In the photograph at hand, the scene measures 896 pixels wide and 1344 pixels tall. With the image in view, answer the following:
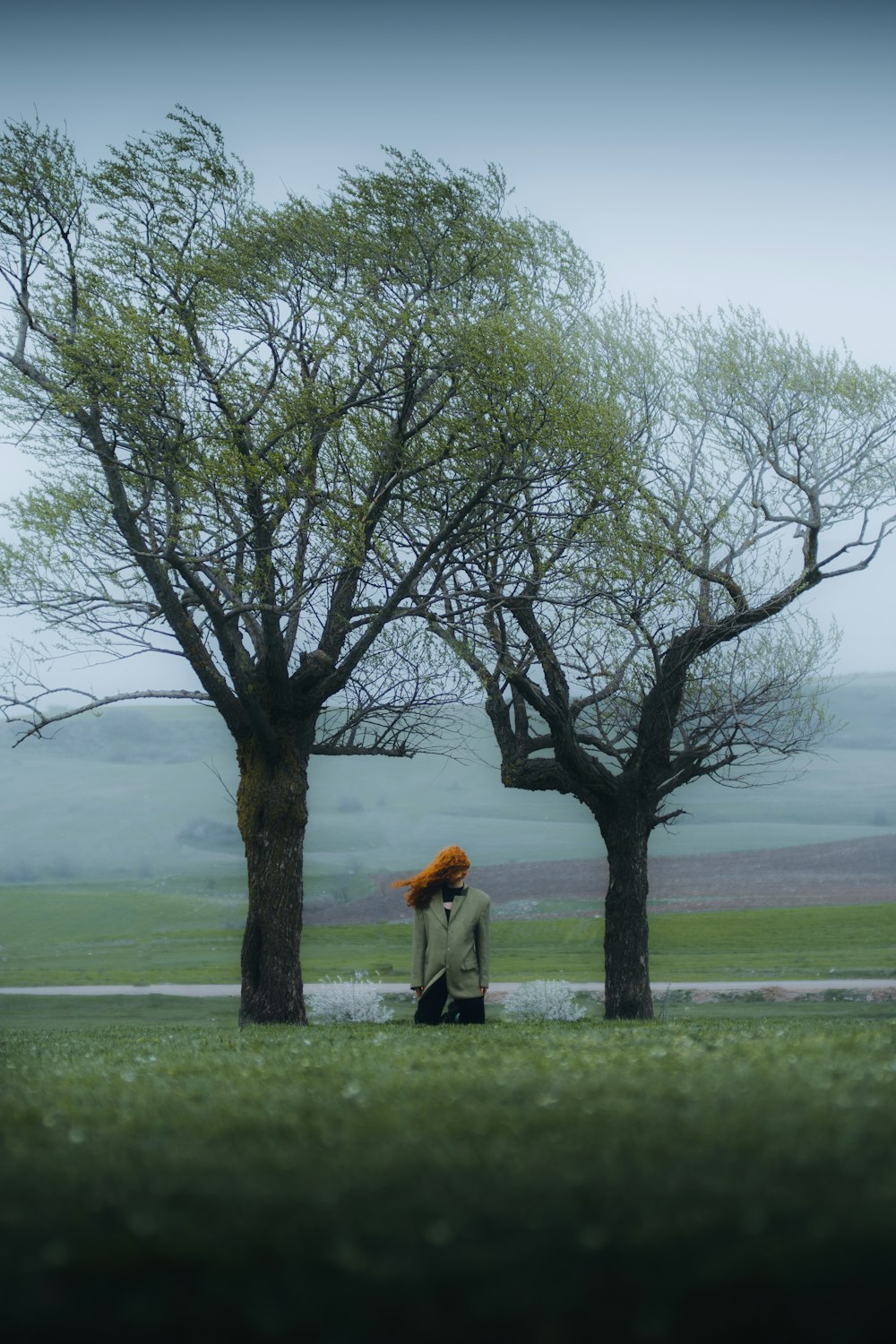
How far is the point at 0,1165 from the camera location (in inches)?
196

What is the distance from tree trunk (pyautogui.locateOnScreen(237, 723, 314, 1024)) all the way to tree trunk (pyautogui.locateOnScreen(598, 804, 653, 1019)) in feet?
24.2

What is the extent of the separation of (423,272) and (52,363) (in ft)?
19.2

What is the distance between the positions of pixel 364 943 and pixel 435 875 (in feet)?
134

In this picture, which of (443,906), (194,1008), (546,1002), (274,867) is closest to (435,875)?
(443,906)

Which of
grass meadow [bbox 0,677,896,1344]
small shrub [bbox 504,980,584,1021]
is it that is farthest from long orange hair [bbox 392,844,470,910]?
small shrub [bbox 504,980,584,1021]

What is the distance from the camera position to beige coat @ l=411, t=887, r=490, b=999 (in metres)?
15.5

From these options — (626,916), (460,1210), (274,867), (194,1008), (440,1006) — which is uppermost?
(274,867)

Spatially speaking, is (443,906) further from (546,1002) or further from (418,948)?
(546,1002)

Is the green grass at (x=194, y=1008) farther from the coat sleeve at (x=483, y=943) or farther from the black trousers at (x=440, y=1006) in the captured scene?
the coat sleeve at (x=483, y=943)

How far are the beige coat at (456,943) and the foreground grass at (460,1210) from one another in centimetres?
836

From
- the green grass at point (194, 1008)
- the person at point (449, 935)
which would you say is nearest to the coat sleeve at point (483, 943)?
the person at point (449, 935)

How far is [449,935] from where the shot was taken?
15508 mm

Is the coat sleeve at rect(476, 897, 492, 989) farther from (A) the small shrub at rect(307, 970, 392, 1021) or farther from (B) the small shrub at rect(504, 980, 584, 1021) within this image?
(B) the small shrub at rect(504, 980, 584, 1021)

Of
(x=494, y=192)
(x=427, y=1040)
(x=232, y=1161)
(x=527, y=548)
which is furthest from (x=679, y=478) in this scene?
(x=232, y=1161)
